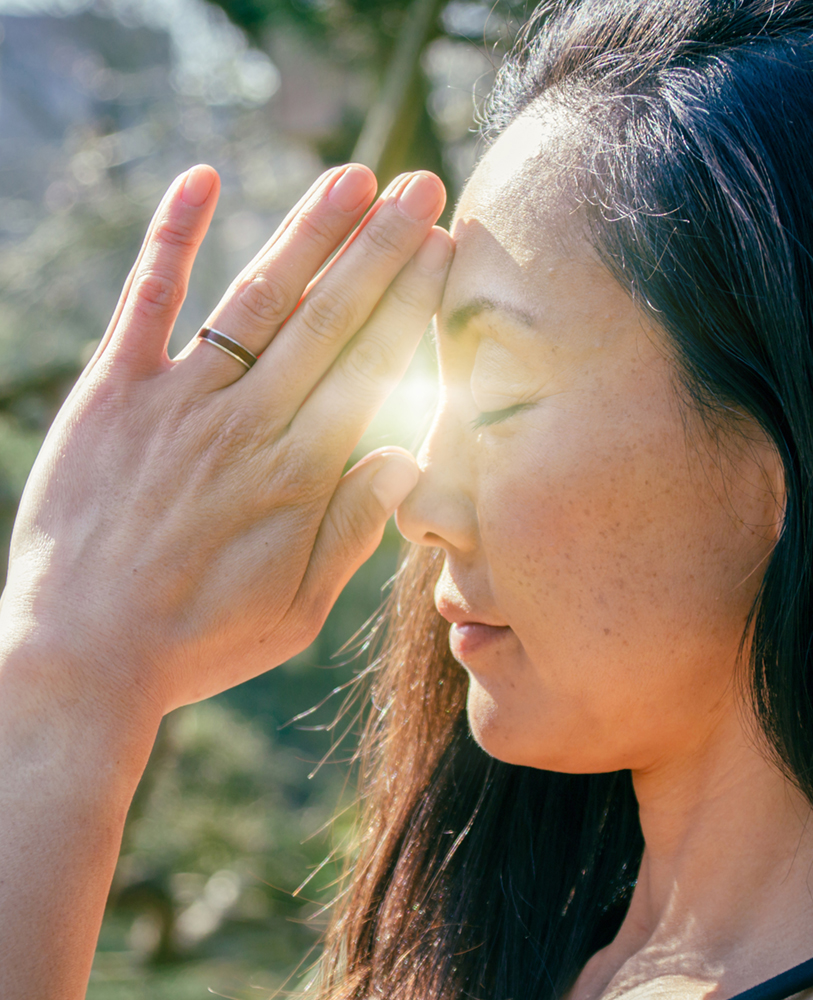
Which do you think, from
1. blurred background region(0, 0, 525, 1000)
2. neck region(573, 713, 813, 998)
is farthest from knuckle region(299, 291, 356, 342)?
blurred background region(0, 0, 525, 1000)

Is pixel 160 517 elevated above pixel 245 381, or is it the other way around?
pixel 245 381

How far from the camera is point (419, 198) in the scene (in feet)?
4.14

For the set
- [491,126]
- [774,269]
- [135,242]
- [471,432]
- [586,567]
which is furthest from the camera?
[135,242]

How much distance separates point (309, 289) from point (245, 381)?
0.18 m

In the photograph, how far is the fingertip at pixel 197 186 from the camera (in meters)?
1.27

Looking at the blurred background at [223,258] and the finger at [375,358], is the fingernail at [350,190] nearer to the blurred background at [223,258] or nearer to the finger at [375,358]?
the finger at [375,358]

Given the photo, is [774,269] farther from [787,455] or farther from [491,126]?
[491,126]

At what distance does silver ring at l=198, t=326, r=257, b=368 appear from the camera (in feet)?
4.16

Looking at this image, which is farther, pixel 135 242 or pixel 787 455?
pixel 135 242

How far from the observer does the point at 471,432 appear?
1247 mm

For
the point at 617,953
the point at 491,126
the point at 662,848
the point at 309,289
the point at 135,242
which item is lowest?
the point at 617,953

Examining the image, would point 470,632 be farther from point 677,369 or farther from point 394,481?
point 677,369

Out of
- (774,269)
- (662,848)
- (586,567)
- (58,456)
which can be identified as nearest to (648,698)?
(586,567)

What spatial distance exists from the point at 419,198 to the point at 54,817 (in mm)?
954
